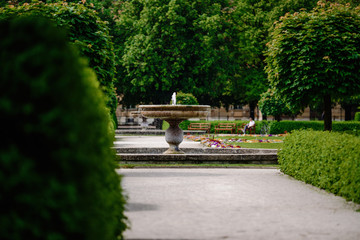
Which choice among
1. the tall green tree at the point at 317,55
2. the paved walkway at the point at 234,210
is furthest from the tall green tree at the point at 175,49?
the paved walkway at the point at 234,210

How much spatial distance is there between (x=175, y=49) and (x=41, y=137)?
95.7ft

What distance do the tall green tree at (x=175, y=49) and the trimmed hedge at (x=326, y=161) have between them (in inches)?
877

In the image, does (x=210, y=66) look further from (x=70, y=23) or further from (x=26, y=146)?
(x=26, y=146)

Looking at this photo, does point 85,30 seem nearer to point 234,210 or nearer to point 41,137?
point 234,210

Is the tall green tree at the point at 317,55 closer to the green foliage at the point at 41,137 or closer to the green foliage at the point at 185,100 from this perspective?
the green foliage at the point at 41,137

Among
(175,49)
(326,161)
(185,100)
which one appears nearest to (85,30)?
(326,161)

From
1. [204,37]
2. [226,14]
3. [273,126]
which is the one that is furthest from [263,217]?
[226,14]

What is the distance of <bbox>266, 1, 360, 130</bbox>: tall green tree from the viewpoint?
10922mm

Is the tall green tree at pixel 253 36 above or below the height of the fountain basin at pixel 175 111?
above

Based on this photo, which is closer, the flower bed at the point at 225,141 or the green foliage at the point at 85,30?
the green foliage at the point at 85,30

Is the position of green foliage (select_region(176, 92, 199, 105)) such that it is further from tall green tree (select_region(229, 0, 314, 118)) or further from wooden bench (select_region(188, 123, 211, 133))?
tall green tree (select_region(229, 0, 314, 118))

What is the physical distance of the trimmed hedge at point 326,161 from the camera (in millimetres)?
6031

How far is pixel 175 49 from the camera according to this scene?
30797 mm

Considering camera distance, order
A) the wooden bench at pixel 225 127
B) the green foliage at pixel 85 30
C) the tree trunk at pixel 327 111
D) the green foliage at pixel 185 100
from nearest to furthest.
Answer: the green foliage at pixel 85 30, the tree trunk at pixel 327 111, the green foliage at pixel 185 100, the wooden bench at pixel 225 127
